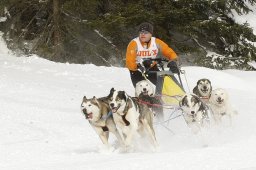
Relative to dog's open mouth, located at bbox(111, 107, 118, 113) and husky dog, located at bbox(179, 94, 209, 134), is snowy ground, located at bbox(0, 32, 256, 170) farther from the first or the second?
dog's open mouth, located at bbox(111, 107, 118, 113)

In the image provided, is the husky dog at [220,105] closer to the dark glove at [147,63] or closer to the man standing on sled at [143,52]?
the man standing on sled at [143,52]

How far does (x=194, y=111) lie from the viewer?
7090 mm

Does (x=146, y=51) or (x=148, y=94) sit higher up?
(x=146, y=51)

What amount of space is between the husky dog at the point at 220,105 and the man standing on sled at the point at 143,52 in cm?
107

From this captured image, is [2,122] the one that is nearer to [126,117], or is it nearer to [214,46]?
[126,117]

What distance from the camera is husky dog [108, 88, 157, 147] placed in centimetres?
665

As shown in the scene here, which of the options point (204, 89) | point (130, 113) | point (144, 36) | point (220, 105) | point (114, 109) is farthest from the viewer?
point (220, 105)

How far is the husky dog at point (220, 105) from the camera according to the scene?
8594 millimetres

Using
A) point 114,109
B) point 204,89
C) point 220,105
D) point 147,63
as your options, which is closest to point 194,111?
point 114,109

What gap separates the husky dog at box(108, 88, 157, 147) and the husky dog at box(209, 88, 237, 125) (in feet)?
6.19

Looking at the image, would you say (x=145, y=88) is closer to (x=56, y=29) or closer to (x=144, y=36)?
(x=144, y=36)

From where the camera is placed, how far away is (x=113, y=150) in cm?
697

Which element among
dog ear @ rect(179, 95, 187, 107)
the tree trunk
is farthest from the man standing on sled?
the tree trunk

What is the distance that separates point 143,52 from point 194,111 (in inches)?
59.0
